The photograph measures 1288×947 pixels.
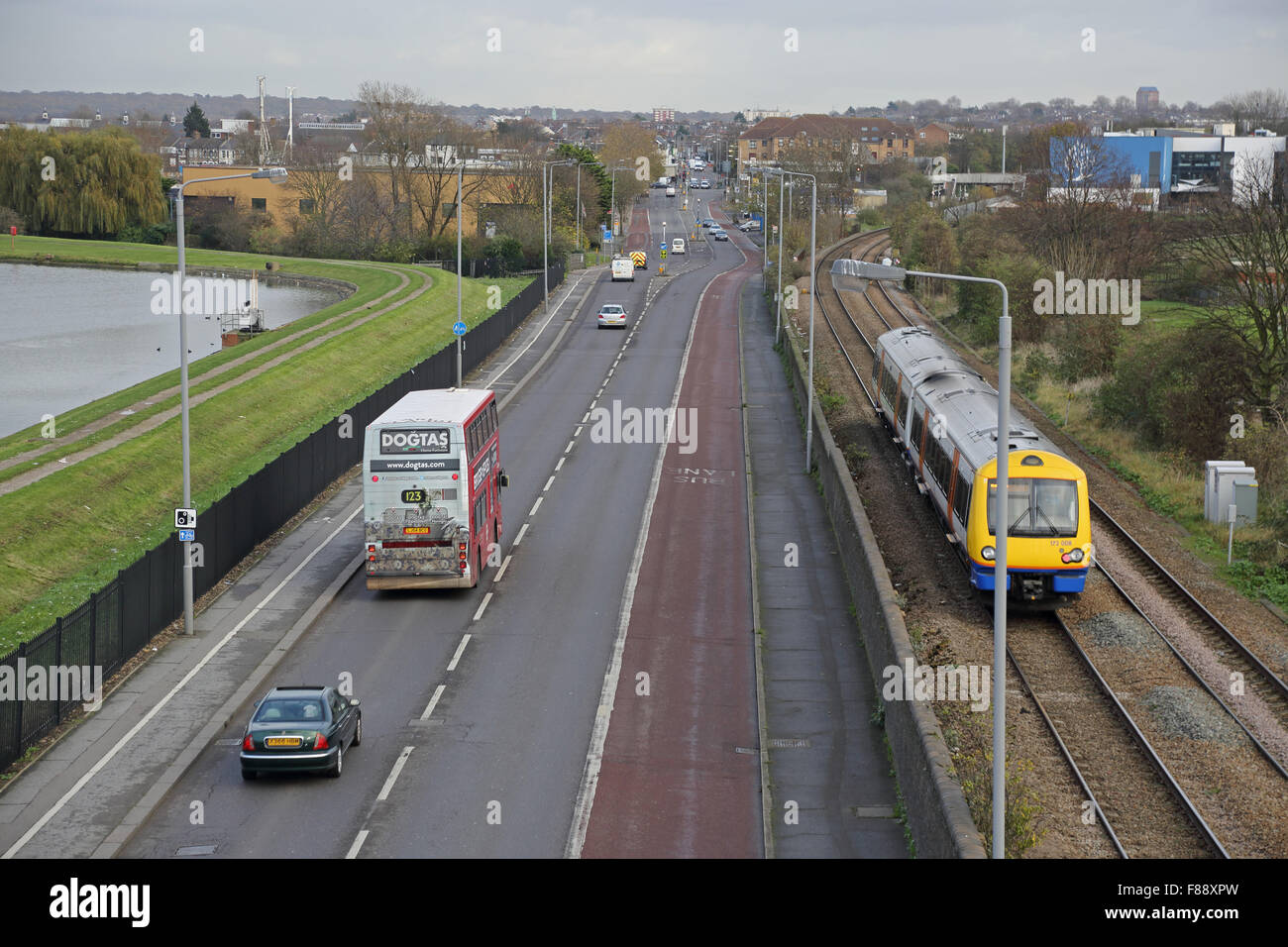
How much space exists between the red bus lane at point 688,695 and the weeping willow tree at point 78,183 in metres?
101

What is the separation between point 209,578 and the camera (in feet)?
99.4

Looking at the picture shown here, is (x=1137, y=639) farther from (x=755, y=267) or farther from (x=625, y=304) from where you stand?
(x=755, y=267)

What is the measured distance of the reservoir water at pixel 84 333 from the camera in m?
60.4

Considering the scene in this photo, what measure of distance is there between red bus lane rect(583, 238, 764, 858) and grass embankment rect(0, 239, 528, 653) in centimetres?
1157

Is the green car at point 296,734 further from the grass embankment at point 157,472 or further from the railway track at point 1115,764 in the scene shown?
the railway track at point 1115,764

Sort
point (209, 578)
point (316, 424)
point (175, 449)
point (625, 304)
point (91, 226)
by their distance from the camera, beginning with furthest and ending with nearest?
point (91, 226), point (625, 304), point (316, 424), point (175, 449), point (209, 578)

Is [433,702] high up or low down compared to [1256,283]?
down

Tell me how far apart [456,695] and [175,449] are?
19895mm

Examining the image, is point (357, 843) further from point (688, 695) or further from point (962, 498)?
point (962, 498)

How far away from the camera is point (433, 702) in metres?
24.2

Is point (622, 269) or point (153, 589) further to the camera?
point (622, 269)

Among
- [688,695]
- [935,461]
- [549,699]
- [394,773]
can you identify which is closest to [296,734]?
[394,773]

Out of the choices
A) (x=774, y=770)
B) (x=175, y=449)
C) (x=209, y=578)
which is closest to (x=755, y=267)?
(x=175, y=449)

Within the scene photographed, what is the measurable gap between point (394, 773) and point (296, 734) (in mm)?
1759
